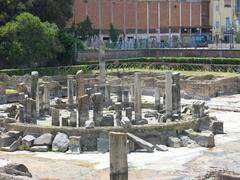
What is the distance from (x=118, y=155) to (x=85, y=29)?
5785 centimetres

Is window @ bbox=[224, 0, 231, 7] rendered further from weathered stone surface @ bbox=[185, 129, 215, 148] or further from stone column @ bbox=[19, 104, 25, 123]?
stone column @ bbox=[19, 104, 25, 123]

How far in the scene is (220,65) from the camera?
6078cm

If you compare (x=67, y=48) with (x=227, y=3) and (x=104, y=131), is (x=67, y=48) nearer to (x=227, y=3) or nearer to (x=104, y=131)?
(x=104, y=131)

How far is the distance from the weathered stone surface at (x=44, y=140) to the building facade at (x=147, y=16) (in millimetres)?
47774

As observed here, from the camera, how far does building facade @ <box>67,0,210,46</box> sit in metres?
82.9

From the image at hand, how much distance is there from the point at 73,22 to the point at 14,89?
27.1 meters

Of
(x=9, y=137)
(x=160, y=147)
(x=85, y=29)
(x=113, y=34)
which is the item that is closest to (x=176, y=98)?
(x=160, y=147)

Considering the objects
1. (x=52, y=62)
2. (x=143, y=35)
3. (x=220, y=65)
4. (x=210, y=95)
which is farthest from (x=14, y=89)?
(x=143, y=35)

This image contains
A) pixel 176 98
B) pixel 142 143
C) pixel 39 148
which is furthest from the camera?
pixel 176 98

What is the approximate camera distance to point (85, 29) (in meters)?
75.1

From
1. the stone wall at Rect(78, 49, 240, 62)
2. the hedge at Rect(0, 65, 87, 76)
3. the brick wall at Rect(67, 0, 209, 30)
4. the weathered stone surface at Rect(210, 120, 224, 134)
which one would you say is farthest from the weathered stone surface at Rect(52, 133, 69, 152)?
the brick wall at Rect(67, 0, 209, 30)

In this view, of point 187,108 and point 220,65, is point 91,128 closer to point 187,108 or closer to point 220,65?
point 187,108

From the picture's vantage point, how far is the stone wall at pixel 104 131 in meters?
30.9

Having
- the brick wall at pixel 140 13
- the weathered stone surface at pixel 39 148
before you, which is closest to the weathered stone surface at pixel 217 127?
the weathered stone surface at pixel 39 148
